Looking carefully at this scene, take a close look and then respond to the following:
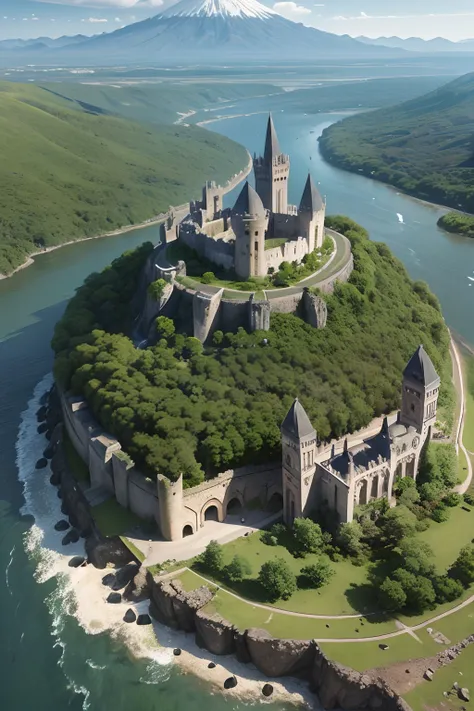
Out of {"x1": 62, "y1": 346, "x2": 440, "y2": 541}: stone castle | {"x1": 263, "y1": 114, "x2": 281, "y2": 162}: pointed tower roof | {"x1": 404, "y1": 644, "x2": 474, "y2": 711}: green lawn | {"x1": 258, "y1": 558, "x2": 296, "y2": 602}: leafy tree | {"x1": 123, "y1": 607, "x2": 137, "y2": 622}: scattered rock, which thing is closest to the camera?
{"x1": 404, "y1": 644, "x2": 474, "y2": 711}: green lawn

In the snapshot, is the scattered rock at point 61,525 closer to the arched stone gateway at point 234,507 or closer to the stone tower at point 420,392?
the arched stone gateway at point 234,507

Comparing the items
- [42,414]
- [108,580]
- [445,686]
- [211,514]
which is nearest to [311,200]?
[211,514]

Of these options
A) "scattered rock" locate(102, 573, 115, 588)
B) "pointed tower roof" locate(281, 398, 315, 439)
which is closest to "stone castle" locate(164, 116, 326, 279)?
"pointed tower roof" locate(281, 398, 315, 439)

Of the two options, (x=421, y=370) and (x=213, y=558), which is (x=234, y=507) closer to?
(x=213, y=558)

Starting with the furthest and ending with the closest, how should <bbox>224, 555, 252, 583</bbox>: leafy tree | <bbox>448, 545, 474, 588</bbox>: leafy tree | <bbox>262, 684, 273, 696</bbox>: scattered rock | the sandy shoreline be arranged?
<bbox>224, 555, 252, 583</bbox>: leafy tree < <bbox>448, 545, 474, 588</bbox>: leafy tree < the sandy shoreline < <bbox>262, 684, 273, 696</bbox>: scattered rock

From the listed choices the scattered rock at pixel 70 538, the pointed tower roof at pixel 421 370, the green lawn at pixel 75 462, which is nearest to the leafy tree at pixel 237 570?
the scattered rock at pixel 70 538

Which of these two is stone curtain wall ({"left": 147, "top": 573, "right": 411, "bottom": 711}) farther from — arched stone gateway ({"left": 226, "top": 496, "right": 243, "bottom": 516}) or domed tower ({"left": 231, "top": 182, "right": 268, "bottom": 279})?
domed tower ({"left": 231, "top": 182, "right": 268, "bottom": 279})

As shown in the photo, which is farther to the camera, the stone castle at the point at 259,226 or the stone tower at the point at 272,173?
the stone tower at the point at 272,173
